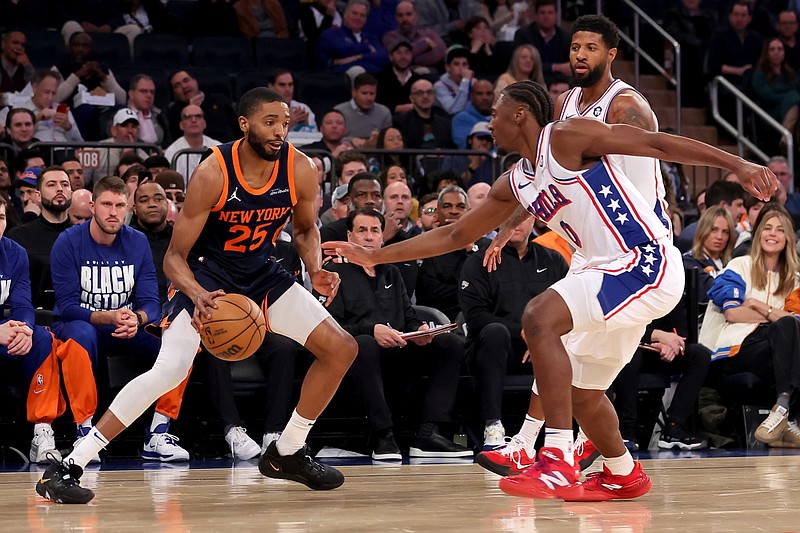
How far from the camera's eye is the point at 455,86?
38.3 ft

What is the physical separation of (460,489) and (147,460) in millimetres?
2463

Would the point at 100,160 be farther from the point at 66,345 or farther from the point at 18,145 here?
the point at 66,345

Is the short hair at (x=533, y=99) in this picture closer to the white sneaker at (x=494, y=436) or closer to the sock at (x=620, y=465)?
the sock at (x=620, y=465)

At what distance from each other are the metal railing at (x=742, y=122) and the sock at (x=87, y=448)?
8.27 m

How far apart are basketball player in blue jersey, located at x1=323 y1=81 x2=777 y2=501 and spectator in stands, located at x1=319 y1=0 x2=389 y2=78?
7.37 metres

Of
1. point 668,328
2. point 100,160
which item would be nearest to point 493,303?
point 668,328

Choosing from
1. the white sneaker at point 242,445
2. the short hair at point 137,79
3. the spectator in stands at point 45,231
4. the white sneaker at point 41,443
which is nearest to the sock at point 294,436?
the white sneaker at point 242,445

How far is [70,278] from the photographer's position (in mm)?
7121

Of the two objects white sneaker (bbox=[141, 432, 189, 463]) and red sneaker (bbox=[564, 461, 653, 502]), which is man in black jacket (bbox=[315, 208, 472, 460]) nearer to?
white sneaker (bbox=[141, 432, 189, 463])

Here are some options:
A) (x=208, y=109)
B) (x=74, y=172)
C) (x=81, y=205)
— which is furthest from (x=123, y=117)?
(x=81, y=205)

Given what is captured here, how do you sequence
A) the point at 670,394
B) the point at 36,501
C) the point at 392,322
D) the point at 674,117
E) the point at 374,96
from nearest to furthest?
the point at 36,501, the point at 392,322, the point at 670,394, the point at 374,96, the point at 674,117

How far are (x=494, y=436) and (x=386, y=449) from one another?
66 cm

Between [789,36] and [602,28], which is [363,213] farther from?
[789,36]

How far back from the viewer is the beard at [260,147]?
5.16 metres
